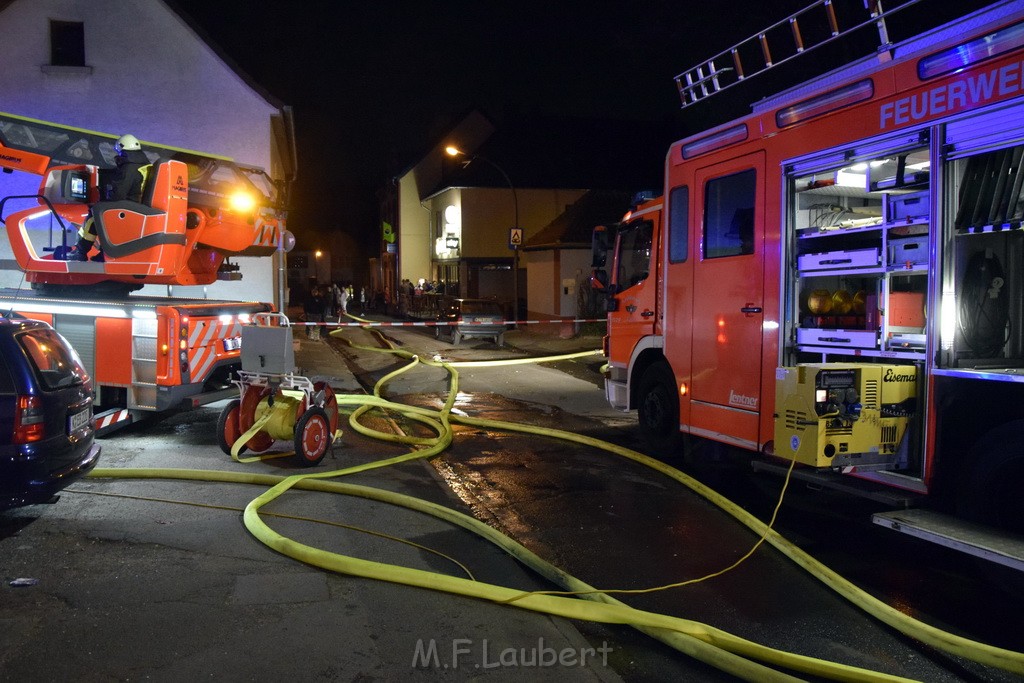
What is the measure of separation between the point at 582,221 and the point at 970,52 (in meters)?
24.2

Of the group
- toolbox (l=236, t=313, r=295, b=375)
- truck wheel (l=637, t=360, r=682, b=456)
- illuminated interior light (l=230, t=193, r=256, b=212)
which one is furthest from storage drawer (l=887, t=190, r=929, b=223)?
illuminated interior light (l=230, t=193, r=256, b=212)

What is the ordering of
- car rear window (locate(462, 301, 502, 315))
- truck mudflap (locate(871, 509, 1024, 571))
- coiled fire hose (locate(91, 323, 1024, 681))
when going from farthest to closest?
1. car rear window (locate(462, 301, 502, 315))
2. truck mudflap (locate(871, 509, 1024, 571))
3. coiled fire hose (locate(91, 323, 1024, 681))

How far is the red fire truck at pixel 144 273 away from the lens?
8508 millimetres

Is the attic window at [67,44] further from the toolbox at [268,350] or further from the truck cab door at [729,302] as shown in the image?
the truck cab door at [729,302]

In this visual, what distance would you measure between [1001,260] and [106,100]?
64.0 ft

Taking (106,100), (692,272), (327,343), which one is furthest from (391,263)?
(692,272)

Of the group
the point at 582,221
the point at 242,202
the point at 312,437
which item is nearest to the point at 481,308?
the point at 582,221

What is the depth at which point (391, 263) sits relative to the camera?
5078 cm

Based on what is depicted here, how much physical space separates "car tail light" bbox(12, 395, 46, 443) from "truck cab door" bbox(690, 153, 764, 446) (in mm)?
5277

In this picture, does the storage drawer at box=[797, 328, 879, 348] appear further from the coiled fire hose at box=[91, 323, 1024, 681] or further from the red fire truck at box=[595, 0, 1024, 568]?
the coiled fire hose at box=[91, 323, 1024, 681]

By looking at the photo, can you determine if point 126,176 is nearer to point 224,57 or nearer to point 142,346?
point 142,346

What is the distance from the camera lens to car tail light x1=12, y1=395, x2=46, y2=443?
17.1 ft

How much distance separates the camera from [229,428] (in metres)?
8.14

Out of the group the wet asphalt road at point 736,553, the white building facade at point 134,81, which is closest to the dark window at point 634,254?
the wet asphalt road at point 736,553
